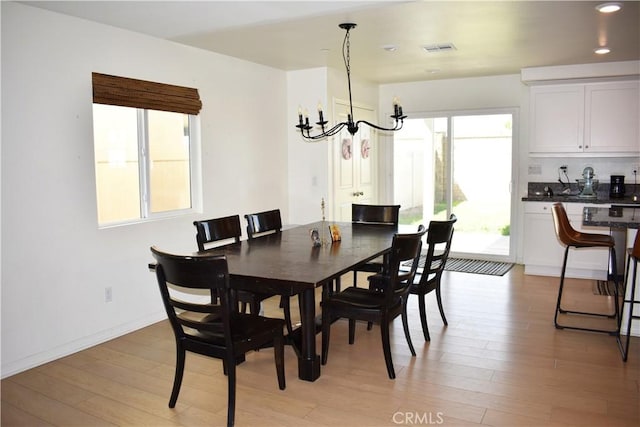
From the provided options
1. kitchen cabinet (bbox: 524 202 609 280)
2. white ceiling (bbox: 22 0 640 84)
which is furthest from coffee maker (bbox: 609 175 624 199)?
white ceiling (bbox: 22 0 640 84)

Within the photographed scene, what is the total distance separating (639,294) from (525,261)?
2.23 meters

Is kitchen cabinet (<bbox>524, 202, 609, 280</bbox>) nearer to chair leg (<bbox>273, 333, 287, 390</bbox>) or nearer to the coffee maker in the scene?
the coffee maker

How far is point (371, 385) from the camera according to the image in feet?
10.8

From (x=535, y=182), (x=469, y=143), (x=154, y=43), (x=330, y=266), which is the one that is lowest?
(x=330, y=266)

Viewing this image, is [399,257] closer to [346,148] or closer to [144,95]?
[144,95]

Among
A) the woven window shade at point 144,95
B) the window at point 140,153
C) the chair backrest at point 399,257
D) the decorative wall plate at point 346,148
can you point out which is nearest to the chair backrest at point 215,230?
the window at point 140,153

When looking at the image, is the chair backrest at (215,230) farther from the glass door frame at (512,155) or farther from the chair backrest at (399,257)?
the glass door frame at (512,155)

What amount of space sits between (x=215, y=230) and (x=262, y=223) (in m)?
0.65

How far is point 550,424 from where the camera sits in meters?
2.79

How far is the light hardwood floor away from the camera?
9.54 feet

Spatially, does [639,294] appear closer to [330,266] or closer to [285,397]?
[330,266]

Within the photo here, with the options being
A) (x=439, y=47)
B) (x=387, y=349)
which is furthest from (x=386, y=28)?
(x=387, y=349)

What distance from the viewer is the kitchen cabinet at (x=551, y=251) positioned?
593 cm

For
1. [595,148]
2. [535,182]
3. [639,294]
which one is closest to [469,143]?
[535,182]
